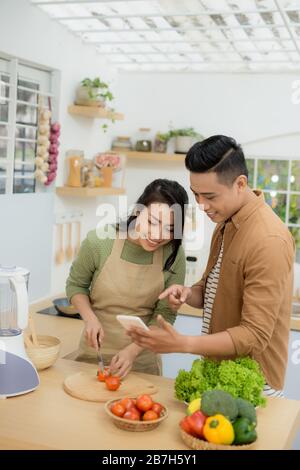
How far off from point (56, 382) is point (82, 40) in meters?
2.41

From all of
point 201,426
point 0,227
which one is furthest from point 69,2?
point 201,426

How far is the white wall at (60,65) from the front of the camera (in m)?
2.94

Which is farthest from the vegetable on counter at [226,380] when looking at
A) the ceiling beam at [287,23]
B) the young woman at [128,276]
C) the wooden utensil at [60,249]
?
the wooden utensil at [60,249]

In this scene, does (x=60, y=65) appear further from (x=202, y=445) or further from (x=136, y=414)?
(x=202, y=445)

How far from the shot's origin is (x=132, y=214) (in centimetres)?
211

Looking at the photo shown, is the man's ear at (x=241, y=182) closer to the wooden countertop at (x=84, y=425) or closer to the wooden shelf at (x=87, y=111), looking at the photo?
the wooden countertop at (x=84, y=425)

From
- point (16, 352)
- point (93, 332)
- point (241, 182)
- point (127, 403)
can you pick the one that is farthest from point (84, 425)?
point (241, 182)

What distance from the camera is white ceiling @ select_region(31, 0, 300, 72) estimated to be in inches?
108

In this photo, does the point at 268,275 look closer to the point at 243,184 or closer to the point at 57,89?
the point at 243,184

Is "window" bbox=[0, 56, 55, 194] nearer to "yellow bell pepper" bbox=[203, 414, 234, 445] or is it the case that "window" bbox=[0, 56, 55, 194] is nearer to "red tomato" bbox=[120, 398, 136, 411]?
"red tomato" bbox=[120, 398, 136, 411]

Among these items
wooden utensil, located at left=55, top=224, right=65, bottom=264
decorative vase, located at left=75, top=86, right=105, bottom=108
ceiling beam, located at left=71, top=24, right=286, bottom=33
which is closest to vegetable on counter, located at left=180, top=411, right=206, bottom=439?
ceiling beam, located at left=71, top=24, right=286, bottom=33

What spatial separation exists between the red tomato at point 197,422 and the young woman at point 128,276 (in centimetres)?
57

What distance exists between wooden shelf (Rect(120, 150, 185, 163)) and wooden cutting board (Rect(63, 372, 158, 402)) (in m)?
2.37

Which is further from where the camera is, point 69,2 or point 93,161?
point 93,161
